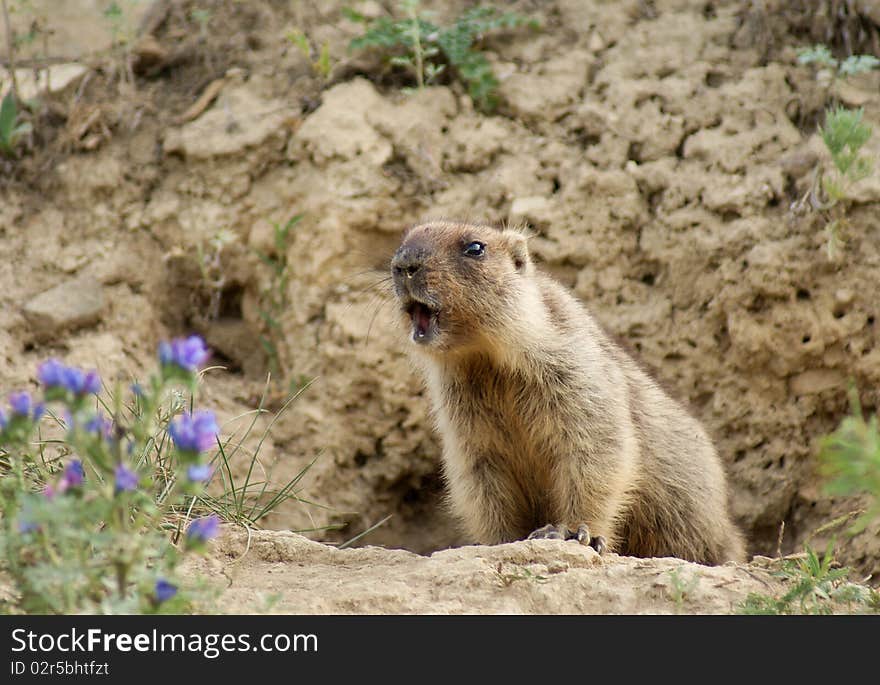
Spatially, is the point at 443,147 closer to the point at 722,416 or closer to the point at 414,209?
the point at 414,209

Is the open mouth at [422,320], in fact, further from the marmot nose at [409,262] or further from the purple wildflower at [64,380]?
the purple wildflower at [64,380]

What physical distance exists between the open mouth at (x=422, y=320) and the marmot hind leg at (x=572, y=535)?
1.19m

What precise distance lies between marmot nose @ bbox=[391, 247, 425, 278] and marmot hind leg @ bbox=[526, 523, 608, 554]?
154cm

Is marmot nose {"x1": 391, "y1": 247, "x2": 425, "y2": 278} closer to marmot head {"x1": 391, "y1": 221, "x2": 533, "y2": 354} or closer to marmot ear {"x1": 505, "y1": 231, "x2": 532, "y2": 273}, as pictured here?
marmot head {"x1": 391, "y1": 221, "x2": 533, "y2": 354}

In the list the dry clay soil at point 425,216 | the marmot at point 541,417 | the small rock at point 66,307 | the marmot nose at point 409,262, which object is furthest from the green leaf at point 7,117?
the marmot nose at point 409,262

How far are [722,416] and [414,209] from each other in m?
2.62

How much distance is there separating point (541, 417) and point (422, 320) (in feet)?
2.85

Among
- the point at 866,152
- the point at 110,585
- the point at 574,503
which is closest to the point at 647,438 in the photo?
the point at 574,503

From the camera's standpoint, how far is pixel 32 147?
25.9 feet

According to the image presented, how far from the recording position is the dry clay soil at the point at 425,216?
721 cm

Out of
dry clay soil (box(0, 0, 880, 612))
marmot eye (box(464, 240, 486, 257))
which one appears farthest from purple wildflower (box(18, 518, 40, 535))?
dry clay soil (box(0, 0, 880, 612))

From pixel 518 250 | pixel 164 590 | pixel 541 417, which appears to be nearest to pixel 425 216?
pixel 518 250

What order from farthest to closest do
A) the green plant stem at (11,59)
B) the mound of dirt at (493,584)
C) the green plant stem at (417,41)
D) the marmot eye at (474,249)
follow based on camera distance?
the green plant stem at (11,59), the green plant stem at (417,41), the marmot eye at (474,249), the mound of dirt at (493,584)

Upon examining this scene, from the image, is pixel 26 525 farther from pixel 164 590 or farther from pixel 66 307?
pixel 66 307
